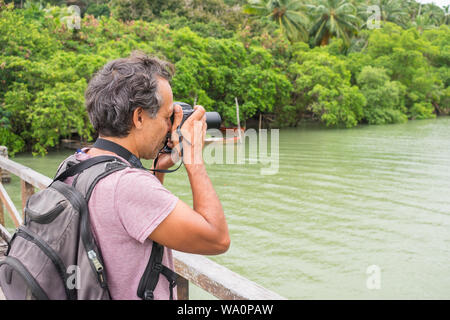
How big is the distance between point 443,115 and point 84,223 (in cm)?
3598

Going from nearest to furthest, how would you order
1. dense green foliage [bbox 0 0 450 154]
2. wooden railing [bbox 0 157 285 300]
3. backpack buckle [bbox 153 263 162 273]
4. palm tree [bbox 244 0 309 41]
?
backpack buckle [bbox 153 263 162 273] → wooden railing [bbox 0 157 285 300] → dense green foliage [bbox 0 0 450 154] → palm tree [bbox 244 0 309 41]

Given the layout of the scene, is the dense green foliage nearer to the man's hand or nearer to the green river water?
the green river water

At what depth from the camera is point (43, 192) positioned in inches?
45.0

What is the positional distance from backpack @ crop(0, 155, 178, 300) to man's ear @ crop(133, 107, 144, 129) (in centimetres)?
16

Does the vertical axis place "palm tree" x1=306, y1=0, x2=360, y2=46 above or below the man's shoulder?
above

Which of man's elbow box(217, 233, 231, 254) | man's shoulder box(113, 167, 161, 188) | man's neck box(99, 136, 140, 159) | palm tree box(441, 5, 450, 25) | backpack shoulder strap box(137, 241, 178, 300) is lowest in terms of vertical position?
backpack shoulder strap box(137, 241, 178, 300)

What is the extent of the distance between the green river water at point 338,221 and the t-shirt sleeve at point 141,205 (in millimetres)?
4800

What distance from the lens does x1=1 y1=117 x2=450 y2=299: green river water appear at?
6004 millimetres

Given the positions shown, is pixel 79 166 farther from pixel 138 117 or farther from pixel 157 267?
pixel 157 267

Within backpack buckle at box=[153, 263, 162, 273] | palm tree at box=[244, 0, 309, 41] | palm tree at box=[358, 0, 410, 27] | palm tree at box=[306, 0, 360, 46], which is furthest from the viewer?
palm tree at box=[358, 0, 410, 27]

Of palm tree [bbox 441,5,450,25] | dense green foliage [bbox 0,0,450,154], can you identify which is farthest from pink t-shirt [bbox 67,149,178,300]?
palm tree [bbox 441,5,450,25]

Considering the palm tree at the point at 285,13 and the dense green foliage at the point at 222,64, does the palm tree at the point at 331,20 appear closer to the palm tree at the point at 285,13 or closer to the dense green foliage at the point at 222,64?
the dense green foliage at the point at 222,64

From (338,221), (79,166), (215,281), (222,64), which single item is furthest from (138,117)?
(222,64)

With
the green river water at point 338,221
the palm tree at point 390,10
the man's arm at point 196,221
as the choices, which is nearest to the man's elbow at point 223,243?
the man's arm at point 196,221
